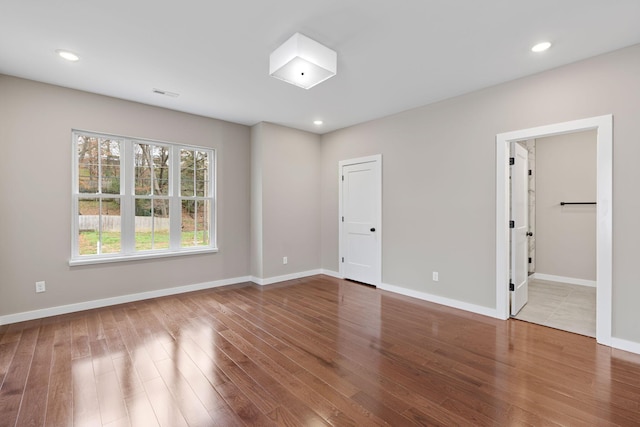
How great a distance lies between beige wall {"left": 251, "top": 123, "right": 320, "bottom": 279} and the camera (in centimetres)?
502

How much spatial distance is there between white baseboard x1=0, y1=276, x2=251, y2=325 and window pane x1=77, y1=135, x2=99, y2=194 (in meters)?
1.45

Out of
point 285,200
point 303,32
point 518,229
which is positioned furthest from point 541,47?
point 285,200

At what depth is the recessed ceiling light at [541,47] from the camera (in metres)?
2.63

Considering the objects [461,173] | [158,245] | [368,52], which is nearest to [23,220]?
[158,245]

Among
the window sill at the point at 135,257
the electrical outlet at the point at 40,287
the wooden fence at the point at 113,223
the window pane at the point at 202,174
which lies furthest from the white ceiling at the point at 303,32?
the electrical outlet at the point at 40,287

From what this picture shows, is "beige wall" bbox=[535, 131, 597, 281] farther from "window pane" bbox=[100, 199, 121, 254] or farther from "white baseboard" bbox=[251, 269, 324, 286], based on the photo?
"window pane" bbox=[100, 199, 121, 254]

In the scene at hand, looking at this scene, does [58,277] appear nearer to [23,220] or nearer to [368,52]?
[23,220]

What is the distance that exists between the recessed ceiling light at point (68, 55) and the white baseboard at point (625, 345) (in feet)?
18.9

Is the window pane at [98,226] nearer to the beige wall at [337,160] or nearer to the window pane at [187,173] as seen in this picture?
the beige wall at [337,160]

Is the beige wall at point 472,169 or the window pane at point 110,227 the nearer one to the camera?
the beige wall at point 472,169

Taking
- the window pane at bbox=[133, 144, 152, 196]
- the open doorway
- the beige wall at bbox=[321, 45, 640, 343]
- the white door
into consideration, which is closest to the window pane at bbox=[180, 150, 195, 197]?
Result: the window pane at bbox=[133, 144, 152, 196]

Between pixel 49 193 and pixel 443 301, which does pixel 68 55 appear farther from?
pixel 443 301

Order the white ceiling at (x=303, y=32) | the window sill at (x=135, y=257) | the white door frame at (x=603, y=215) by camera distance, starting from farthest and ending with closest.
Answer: the window sill at (x=135, y=257) < the white door frame at (x=603, y=215) < the white ceiling at (x=303, y=32)

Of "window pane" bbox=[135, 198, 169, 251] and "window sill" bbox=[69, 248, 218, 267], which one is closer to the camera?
"window sill" bbox=[69, 248, 218, 267]
